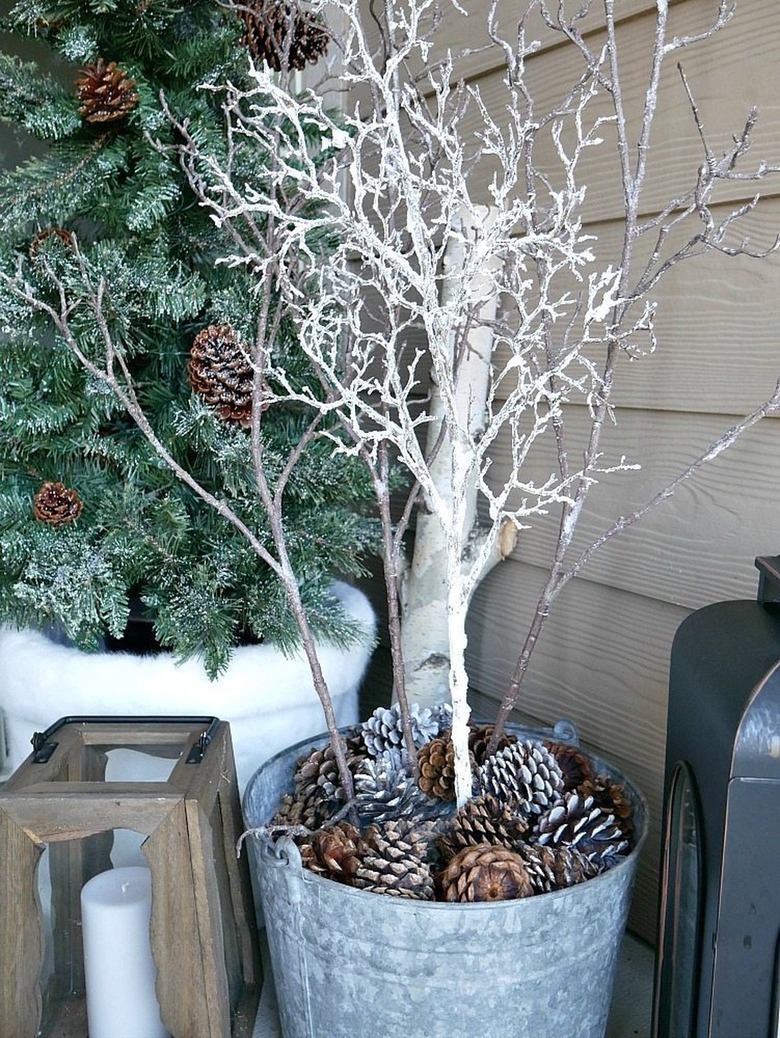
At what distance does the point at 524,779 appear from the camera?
84 centimetres

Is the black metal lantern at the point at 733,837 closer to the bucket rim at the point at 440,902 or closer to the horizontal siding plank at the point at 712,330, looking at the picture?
the bucket rim at the point at 440,902

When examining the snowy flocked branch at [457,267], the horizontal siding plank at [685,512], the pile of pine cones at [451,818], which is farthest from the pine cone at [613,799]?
the horizontal siding plank at [685,512]

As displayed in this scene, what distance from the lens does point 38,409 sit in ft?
3.28

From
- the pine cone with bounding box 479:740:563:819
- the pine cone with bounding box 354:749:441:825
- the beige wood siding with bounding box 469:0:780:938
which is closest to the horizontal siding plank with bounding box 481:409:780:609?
the beige wood siding with bounding box 469:0:780:938

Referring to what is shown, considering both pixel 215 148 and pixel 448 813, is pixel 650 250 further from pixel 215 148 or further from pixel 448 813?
pixel 448 813

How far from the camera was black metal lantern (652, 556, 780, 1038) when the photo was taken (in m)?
0.57

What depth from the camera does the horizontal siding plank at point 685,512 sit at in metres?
0.89

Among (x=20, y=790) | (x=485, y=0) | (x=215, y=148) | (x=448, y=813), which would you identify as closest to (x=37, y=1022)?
(x=20, y=790)

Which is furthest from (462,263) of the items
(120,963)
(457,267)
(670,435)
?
(120,963)

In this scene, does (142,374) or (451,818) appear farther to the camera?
(142,374)

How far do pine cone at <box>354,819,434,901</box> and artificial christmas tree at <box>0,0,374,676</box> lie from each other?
11.9 inches

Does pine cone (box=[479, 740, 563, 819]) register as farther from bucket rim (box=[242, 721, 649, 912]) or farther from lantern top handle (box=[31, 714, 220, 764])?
lantern top handle (box=[31, 714, 220, 764])

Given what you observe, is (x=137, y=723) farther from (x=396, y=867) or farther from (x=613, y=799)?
(x=613, y=799)

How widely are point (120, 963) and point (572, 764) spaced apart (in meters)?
0.49
